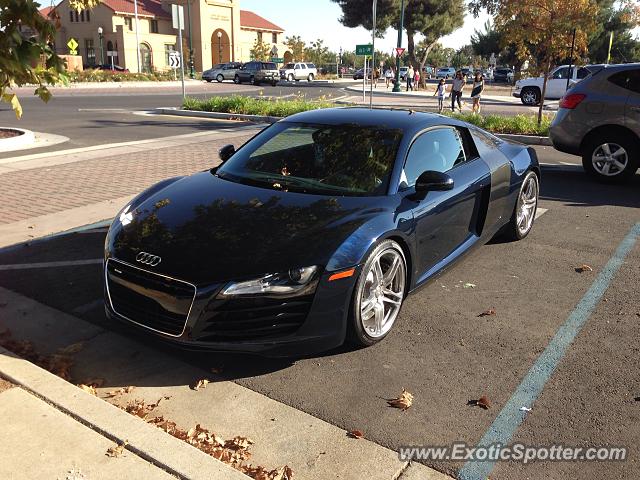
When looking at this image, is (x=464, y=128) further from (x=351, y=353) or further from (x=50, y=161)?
(x=50, y=161)

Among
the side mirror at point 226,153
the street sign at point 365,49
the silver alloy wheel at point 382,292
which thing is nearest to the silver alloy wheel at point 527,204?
the silver alloy wheel at point 382,292

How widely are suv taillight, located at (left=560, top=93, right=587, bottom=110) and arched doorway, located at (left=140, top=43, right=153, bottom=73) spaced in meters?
62.6

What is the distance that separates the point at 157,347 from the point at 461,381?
1.96m

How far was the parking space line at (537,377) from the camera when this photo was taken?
110 inches

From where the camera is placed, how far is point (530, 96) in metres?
27.3

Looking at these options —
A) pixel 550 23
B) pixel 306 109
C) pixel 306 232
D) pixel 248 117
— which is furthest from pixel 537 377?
pixel 248 117

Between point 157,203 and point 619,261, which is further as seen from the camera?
point 619,261

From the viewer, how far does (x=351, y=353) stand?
381 centimetres

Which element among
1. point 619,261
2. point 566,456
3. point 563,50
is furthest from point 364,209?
point 563,50

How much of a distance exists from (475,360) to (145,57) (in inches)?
2731

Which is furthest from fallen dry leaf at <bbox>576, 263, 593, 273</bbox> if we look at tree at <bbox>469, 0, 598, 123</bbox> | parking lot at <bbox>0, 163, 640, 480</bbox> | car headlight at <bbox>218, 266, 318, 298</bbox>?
tree at <bbox>469, 0, 598, 123</bbox>

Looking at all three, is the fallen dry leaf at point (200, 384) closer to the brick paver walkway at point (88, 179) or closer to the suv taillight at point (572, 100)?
the brick paver walkway at point (88, 179)

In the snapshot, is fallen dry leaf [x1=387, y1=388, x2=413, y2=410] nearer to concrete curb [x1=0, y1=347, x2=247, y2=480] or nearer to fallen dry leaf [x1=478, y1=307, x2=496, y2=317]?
concrete curb [x1=0, y1=347, x2=247, y2=480]

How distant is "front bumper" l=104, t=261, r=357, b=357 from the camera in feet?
10.6
